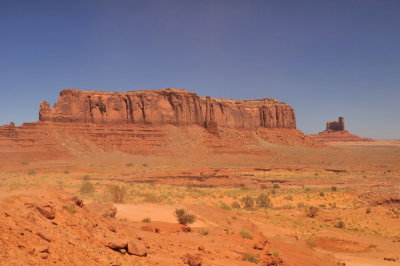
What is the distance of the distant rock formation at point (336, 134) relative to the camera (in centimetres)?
17325

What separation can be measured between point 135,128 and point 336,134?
12854 centimetres

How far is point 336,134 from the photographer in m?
177

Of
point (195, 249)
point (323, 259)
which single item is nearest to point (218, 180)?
point (323, 259)

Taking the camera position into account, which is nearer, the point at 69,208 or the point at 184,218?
the point at 69,208

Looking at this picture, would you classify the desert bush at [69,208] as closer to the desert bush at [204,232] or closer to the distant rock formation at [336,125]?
the desert bush at [204,232]

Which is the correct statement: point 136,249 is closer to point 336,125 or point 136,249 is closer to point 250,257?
point 250,257

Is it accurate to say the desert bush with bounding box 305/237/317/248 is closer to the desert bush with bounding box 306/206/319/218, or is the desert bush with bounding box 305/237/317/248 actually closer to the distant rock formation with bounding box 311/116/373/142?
the desert bush with bounding box 306/206/319/218

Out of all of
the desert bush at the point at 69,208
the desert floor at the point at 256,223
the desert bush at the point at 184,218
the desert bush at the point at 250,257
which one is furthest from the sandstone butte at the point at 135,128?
the desert bush at the point at 250,257

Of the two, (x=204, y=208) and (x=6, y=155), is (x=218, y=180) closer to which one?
(x=204, y=208)

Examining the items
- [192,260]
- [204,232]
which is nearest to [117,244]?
[192,260]

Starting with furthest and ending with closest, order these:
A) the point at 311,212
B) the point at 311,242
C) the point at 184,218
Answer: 1. the point at 311,212
2. the point at 311,242
3. the point at 184,218

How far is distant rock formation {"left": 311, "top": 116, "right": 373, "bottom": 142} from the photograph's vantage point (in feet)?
568

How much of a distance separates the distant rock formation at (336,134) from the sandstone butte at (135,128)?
74.6 metres

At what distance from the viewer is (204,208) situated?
722 inches
